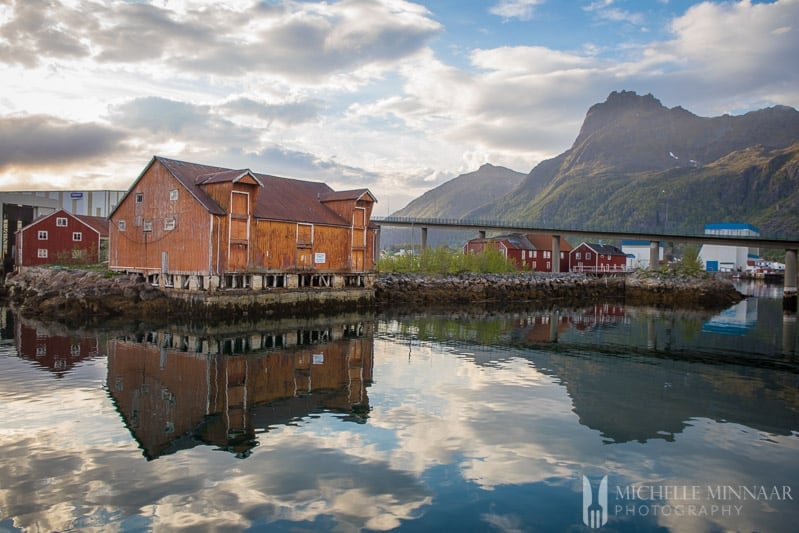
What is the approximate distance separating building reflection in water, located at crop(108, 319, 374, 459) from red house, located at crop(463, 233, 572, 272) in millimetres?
58632

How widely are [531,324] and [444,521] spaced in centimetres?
2805

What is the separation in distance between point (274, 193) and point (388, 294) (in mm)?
13734

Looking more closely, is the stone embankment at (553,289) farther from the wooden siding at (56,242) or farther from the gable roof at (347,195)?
the wooden siding at (56,242)

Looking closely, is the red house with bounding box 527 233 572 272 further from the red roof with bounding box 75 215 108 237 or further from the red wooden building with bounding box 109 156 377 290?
the red roof with bounding box 75 215 108 237

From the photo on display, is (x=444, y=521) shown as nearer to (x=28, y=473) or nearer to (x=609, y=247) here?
(x=28, y=473)

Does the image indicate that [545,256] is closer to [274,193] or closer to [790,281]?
[790,281]

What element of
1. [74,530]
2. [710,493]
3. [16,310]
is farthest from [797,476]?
[16,310]

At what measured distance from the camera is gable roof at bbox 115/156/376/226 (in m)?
33.7

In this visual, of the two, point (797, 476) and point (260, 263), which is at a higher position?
point (260, 263)

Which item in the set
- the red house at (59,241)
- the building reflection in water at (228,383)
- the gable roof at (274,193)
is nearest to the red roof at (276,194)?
the gable roof at (274,193)

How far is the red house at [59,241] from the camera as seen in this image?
165 feet

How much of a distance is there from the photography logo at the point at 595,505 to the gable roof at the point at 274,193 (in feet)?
91.4

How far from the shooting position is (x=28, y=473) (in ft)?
31.6

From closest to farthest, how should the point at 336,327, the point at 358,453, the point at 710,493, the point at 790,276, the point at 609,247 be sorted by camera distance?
1. the point at 710,493
2. the point at 358,453
3. the point at 336,327
4. the point at 790,276
5. the point at 609,247
